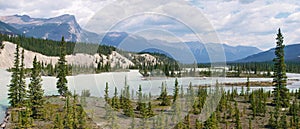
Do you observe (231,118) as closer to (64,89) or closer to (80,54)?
(80,54)

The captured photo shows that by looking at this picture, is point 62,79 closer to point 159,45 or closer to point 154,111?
point 154,111

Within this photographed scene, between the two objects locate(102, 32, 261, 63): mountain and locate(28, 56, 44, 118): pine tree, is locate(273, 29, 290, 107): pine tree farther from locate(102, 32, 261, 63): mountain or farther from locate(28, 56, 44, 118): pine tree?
locate(28, 56, 44, 118): pine tree

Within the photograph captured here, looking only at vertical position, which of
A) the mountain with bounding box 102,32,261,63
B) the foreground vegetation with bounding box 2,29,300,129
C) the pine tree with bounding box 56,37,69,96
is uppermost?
the mountain with bounding box 102,32,261,63

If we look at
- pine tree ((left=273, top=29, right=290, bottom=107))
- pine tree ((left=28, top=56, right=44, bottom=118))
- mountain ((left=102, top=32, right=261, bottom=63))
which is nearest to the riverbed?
mountain ((left=102, top=32, right=261, bottom=63))

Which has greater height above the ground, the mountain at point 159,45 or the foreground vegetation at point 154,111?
the mountain at point 159,45

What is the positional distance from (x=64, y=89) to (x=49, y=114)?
570 inches

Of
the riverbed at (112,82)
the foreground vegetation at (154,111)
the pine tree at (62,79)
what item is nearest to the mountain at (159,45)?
the riverbed at (112,82)

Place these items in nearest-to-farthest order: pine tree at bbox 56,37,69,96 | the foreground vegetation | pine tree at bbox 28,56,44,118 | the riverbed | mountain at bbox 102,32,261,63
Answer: mountain at bbox 102,32,261,63
the riverbed
the foreground vegetation
pine tree at bbox 28,56,44,118
pine tree at bbox 56,37,69,96

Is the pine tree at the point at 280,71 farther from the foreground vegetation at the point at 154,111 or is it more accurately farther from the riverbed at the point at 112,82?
the riverbed at the point at 112,82

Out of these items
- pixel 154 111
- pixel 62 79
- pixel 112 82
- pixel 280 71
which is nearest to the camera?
pixel 154 111

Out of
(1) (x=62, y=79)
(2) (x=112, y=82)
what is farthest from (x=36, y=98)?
(1) (x=62, y=79)

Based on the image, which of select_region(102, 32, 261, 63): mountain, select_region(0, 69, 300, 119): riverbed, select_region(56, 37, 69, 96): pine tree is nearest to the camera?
select_region(102, 32, 261, 63): mountain

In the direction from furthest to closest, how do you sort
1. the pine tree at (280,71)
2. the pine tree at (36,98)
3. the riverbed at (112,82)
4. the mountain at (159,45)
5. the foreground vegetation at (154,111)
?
the pine tree at (280,71), the pine tree at (36,98), the foreground vegetation at (154,111), the riverbed at (112,82), the mountain at (159,45)

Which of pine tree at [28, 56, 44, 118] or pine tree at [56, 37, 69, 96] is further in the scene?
pine tree at [56, 37, 69, 96]
